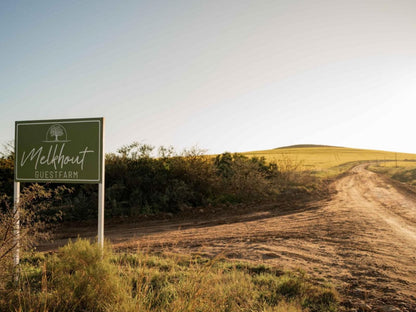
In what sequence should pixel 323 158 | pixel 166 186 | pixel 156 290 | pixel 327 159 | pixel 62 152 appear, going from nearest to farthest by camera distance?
pixel 156 290
pixel 62 152
pixel 166 186
pixel 327 159
pixel 323 158

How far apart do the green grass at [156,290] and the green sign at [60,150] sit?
4.61ft

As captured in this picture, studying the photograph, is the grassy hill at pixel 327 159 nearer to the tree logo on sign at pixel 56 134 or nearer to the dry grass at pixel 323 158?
the dry grass at pixel 323 158

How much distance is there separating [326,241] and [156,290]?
496 centimetres

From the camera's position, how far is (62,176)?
230 inches

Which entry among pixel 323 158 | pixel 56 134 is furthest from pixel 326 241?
pixel 323 158

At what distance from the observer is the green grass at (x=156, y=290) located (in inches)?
140

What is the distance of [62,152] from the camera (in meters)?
5.84

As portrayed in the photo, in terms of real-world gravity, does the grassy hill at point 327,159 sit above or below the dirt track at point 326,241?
above

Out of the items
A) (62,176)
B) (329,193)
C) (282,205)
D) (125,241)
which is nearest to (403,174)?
(329,193)

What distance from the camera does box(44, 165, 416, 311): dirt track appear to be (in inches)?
195

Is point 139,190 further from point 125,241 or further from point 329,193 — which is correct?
point 329,193

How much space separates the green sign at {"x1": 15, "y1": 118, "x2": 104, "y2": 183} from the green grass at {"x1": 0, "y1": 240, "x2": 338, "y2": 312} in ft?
4.61

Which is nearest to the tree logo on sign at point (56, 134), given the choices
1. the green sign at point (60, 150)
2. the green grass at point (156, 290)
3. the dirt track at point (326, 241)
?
the green sign at point (60, 150)

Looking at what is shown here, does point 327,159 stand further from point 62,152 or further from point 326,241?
point 62,152
